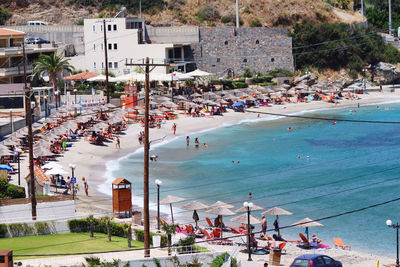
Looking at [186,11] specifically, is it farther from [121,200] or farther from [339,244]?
[339,244]

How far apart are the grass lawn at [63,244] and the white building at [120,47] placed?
166 feet

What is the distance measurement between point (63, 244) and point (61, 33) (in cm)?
6051

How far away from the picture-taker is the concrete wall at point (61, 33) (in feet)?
277

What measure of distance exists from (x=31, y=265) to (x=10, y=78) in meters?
47.8

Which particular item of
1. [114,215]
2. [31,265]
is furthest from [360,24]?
[31,265]

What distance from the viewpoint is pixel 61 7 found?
99750mm

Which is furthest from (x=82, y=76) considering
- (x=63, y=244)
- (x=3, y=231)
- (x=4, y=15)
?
(x=63, y=244)

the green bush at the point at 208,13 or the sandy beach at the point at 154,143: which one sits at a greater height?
the green bush at the point at 208,13

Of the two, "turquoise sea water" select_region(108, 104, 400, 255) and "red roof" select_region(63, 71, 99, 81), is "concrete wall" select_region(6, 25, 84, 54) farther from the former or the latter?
"turquoise sea water" select_region(108, 104, 400, 255)

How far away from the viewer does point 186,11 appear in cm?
9962

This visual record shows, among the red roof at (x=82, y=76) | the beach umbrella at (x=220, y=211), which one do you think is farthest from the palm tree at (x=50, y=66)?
the beach umbrella at (x=220, y=211)

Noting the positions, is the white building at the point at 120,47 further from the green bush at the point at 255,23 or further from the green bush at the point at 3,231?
the green bush at the point at 3,231

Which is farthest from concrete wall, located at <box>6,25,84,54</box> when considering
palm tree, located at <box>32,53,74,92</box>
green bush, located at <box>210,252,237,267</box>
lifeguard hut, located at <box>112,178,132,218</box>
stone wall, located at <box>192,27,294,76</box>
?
green bush, located at <box>210,252,237,267</box>

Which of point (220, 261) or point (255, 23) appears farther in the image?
point (255, 23)
